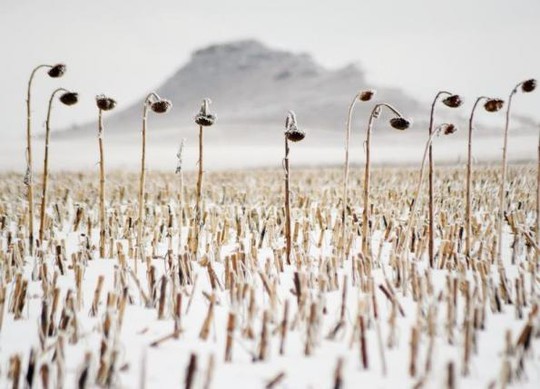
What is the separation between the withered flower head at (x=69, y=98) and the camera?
3746 mm

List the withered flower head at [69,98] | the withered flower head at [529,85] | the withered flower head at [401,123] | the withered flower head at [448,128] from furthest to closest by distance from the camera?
the withered flower head at [448,128], the withered flower head at [69,98], the withered flower head at [529,85], the withered flower head at [401,123]

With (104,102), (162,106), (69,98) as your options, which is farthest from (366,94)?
(69,98)

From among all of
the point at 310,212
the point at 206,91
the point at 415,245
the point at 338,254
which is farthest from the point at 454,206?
the point at 206,91

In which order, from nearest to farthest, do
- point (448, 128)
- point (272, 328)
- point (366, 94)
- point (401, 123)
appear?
1. point (272, 328)
2. point (401, 123)
3. point (366, 94)
4. point (448, 128)

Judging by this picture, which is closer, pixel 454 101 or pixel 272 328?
pixel 272 328

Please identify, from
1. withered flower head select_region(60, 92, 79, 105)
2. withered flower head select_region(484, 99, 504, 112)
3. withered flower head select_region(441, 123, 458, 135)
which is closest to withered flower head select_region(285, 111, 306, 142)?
withered flower head select_region(441, 123, 458, 135)

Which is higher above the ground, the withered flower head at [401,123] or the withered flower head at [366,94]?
the withered flower head at [366,94]

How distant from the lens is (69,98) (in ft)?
12.3

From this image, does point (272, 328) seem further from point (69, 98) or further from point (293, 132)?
point (69, 98)

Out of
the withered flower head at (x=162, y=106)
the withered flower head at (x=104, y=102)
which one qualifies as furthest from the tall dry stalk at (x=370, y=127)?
the withered flower head at (x=104, y=102)

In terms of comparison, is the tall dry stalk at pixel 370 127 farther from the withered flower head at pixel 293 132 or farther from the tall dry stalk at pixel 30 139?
the tall dry stalk at pixel 30 139

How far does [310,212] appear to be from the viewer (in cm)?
670

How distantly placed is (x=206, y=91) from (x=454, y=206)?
109m

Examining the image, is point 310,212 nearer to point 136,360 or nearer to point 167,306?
point 167,306
